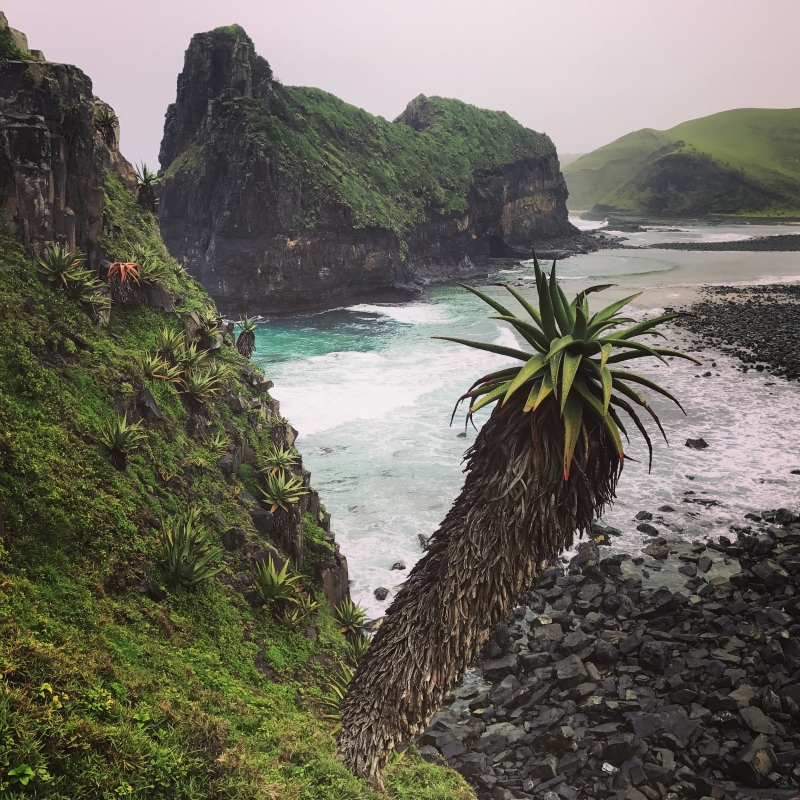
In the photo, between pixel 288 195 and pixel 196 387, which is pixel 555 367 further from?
pixel 288 195

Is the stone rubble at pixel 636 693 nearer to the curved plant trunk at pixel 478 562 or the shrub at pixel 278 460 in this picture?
the curved plant trunk at pixel 478 562

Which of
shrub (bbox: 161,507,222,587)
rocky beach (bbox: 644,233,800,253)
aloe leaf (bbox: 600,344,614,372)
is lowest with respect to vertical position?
shrub (bbox: 161,507,222,587)

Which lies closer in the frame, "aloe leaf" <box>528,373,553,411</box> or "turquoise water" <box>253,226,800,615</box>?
"aloe leaf" <box>528,373,553,411</box>

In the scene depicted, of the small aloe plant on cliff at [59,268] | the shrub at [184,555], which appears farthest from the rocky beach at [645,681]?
the small aloe plant on cliff at [59,268]

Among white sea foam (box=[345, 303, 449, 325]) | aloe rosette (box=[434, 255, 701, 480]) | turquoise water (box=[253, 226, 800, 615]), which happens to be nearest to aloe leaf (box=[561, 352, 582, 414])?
aloe rosette (box=[434, 255, 701, 480])

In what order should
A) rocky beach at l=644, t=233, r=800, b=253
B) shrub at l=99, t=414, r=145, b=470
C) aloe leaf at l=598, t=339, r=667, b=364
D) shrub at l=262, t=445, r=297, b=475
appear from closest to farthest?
aloe leaf at l=598, t=339, r=667, b=364 < shrub at l=99, t=414, r=145, b=470 < shrub at l=262, t=445, r=297, b=475 < rocky beach at l=644, t=233, r=800, b=253

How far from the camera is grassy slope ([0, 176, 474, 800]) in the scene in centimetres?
498

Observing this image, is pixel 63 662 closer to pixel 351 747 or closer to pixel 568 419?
pixel 351 747

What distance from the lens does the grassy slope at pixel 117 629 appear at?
16.3 ft

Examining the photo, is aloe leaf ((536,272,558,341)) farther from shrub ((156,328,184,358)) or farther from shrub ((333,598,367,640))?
shrub ((156,328,184,358))

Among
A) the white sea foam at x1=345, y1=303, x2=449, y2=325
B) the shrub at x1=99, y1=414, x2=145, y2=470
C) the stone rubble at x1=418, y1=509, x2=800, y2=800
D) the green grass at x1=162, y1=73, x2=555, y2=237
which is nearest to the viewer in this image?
the shrub at x1=99, y1=414, x2=145, y2=470

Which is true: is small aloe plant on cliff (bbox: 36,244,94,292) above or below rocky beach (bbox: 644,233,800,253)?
below

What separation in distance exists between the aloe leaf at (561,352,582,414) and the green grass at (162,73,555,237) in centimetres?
5927

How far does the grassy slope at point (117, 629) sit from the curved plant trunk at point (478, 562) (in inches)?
31.7
